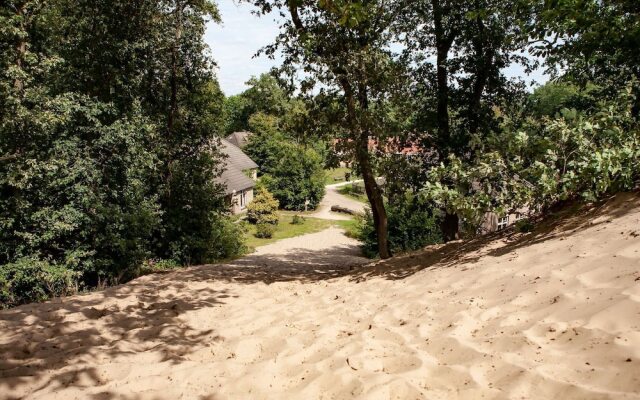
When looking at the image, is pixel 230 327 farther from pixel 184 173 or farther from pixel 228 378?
pixel 184 173

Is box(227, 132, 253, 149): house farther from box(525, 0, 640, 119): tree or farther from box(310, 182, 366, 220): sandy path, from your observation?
box(525, 0, 640, 119): tree

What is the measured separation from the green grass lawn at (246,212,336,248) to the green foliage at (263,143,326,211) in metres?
1.96

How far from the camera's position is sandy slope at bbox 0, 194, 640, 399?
8.92 ft

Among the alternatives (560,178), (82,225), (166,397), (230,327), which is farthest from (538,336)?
(82,225)

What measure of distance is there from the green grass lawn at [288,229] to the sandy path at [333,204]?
2.45m

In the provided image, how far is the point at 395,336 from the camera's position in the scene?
3877mm

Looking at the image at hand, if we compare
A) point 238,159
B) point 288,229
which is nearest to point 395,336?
point 288,229

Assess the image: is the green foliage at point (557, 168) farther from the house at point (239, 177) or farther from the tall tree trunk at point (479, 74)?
the house at point (239, 177)

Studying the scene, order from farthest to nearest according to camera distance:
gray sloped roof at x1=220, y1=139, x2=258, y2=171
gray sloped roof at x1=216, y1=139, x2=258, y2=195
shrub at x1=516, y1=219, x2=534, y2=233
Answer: gray sloped roof at x1=220, y1=139, x2=258, y2=171 → gray sloped roof at x1=216, y1=139, x2=258, y2=195 → shrub at x1=516, y1=219, x2=534, y2=233

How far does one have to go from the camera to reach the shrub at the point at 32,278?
11.3 m

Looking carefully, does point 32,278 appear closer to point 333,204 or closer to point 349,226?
point 349,226

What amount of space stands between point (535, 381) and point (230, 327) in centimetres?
343

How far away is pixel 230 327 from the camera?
16.5 feet

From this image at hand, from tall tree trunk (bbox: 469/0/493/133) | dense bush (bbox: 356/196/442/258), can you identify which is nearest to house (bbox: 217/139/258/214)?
dense bush (bbox: 356/196/442/258)
